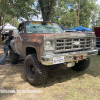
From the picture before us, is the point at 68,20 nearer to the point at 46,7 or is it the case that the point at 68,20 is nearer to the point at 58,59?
the point at 46,7

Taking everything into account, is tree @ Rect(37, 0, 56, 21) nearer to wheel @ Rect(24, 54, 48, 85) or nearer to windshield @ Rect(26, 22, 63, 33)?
windshield @ Rect(26, 22, 63, 33)

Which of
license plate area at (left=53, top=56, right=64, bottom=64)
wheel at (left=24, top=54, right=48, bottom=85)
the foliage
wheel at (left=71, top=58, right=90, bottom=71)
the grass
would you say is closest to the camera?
the grass

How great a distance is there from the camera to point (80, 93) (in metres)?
2.85

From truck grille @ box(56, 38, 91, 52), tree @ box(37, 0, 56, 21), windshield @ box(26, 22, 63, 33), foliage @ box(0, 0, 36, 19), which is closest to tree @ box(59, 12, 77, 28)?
tree @ box(37, 0, 56, 21)

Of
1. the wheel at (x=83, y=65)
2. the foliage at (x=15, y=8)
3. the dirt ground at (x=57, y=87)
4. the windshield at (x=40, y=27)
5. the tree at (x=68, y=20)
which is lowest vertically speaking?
the dirt ground at (x=57, y=87)

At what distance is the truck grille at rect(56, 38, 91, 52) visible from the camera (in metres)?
3.07

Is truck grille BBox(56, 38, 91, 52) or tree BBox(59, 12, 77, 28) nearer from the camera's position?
truck grille BBox(56, 38, 91, 52)

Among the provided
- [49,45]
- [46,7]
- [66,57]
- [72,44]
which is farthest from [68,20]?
[49,45]

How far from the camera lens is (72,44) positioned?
3.26 m

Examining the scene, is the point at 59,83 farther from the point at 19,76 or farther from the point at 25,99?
the point at 19,76

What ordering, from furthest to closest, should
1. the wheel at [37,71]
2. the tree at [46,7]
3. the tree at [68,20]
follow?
the tree at [68,20] → the tree at [46,7] → the wheel at [37,71]

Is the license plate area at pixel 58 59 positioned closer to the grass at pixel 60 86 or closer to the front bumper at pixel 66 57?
the front bumper at pixel 66 57

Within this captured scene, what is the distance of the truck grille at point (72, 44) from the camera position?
3.07 meters

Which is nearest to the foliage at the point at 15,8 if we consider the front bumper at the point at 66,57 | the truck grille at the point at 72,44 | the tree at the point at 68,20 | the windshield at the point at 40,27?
the windshield at the point at 40,27
